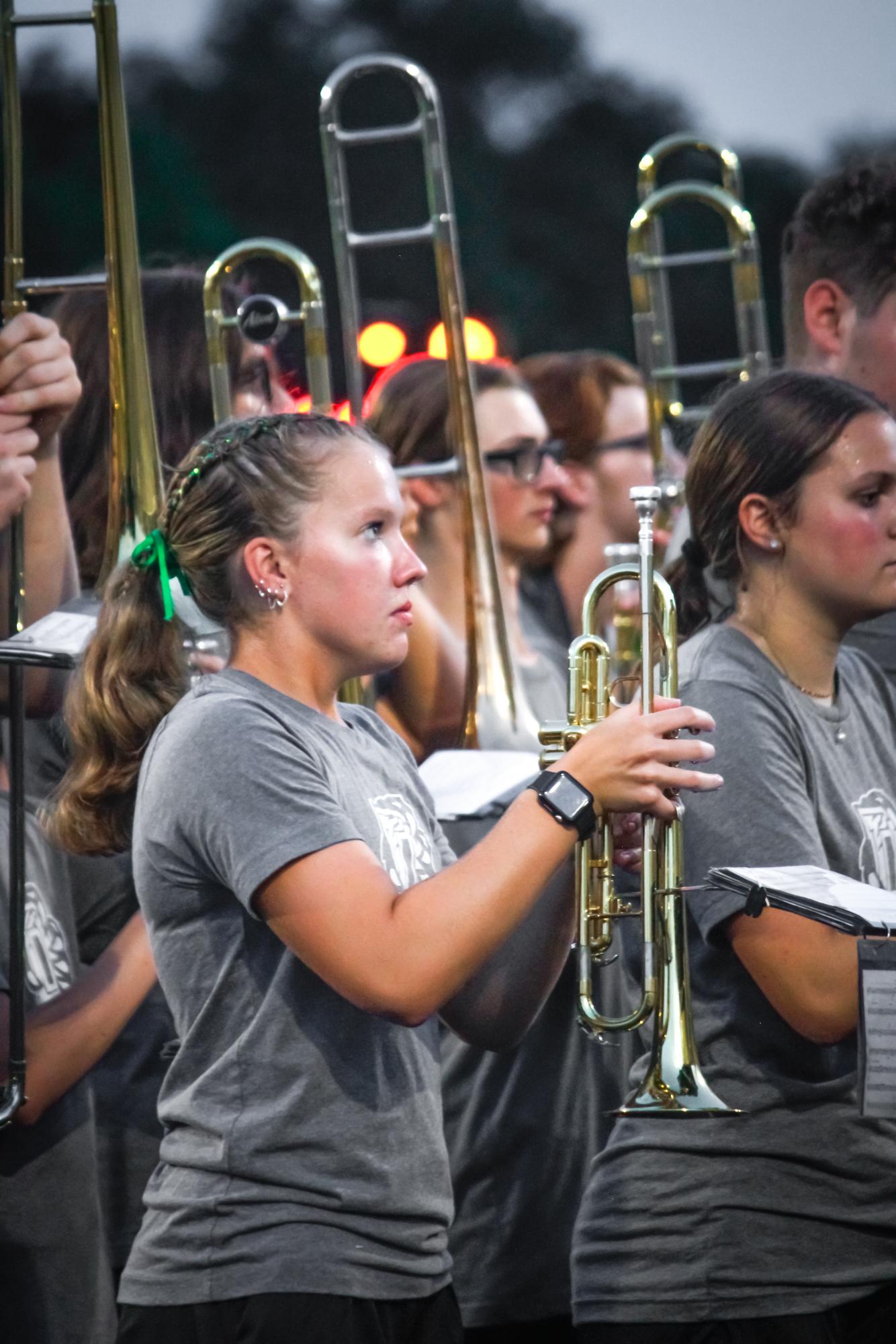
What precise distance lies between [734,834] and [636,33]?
570 centimetres

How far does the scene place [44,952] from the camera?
8.10 ft

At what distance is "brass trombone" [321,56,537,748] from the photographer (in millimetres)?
3375

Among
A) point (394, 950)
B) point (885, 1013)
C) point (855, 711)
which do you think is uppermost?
point (855, 711)

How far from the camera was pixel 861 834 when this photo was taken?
2109 mm

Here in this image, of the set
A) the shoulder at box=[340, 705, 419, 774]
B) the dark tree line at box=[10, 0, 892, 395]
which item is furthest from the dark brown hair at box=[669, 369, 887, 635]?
the dark tree line at box=[10, 0, 892, 395]

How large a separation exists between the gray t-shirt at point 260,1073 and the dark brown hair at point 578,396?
2.91 m

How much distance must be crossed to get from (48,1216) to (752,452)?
4.46 ft

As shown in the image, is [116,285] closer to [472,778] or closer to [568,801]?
[472,778]

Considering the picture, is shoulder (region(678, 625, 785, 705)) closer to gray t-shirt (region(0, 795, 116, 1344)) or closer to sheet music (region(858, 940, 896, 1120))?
sheet music (region(858, 940, 896, 1120))

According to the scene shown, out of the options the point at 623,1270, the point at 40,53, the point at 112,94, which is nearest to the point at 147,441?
the point at 112,94

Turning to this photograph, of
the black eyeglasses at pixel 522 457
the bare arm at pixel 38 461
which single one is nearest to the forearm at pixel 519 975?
the bare arm at pixel 38 461

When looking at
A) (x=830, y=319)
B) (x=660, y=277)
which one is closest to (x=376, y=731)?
(x=830, y=319)

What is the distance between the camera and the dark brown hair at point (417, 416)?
3598mm

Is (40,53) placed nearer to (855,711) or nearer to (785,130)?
(785,130)
